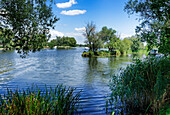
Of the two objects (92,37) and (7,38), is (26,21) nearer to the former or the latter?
(7,38)

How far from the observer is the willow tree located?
8.11 m

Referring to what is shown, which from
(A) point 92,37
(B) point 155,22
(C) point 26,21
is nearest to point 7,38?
(C) point 26,21

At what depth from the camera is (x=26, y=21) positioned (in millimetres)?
8617

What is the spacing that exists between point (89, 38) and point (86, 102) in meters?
52.0

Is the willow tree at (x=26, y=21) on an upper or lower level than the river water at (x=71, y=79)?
upper

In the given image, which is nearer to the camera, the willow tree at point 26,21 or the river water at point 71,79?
the willow tree at point 26,21

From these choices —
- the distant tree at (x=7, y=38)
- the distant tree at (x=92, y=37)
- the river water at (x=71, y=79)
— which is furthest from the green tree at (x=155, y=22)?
the distant tree at (x=92, y=37)

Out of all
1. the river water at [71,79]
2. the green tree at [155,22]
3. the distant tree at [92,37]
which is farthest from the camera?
the distant tree at [92,37]

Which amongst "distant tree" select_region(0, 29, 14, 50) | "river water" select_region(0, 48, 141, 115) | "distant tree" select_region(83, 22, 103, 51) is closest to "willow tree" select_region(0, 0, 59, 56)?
"distant tree" select_region(0, 29, 14, 50)

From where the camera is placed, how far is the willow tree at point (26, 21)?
319 inches

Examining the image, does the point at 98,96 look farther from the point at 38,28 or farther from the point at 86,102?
the point at 38,28

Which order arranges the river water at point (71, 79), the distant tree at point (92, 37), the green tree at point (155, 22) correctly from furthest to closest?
the distant tree at point (92, 37) → the river water at point (71, 79) → the green tree at point (155, 22)

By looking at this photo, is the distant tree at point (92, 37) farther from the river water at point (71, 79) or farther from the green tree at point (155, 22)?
the green tree at point (155, 22)

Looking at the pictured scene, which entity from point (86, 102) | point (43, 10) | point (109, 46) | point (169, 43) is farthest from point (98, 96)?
point (109, 46)
